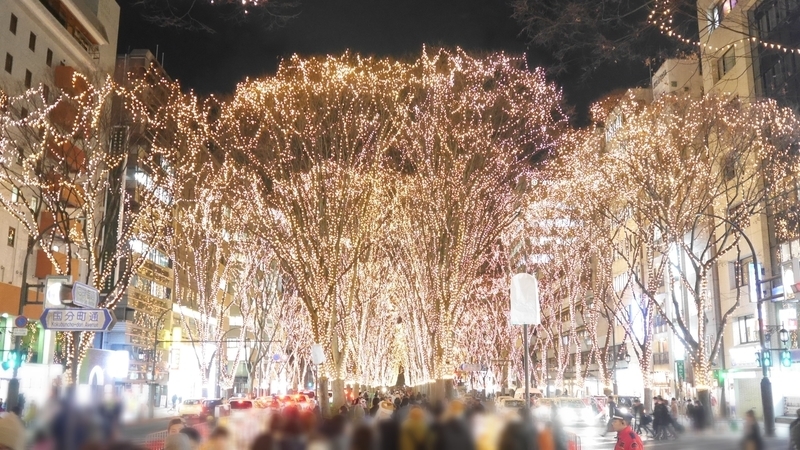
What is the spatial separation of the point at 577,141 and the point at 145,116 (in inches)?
613

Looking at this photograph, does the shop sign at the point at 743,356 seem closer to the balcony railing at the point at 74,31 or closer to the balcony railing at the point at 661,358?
the balcony railing at the point at 661,358

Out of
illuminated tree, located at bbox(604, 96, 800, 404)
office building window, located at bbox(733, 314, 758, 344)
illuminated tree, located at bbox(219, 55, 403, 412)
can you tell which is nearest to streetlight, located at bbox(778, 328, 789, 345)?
illuminated tree, located at bbox(604, 96, 800, 404)

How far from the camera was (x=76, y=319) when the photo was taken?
10844mm

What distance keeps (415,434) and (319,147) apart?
18.5 m

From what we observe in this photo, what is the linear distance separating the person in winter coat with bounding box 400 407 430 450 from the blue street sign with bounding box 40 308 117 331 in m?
8.24

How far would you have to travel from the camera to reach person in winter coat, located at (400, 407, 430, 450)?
11.8 ft

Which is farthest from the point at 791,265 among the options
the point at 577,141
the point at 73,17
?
the point at 73,17

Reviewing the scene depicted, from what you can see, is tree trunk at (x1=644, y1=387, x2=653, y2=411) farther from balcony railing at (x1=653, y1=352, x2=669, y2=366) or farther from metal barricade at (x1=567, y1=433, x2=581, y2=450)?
metal barricade at (x1=567, y1=433, x2=581, y2=450)

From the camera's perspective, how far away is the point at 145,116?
2541cm

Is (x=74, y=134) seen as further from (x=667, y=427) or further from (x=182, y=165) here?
(x=667, y=427)

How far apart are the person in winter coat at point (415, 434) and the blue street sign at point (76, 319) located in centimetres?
824

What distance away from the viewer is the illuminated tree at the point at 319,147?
21.7m

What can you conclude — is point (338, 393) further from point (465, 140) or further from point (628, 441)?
point (628, 441)

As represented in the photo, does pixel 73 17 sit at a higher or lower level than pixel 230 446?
higher
